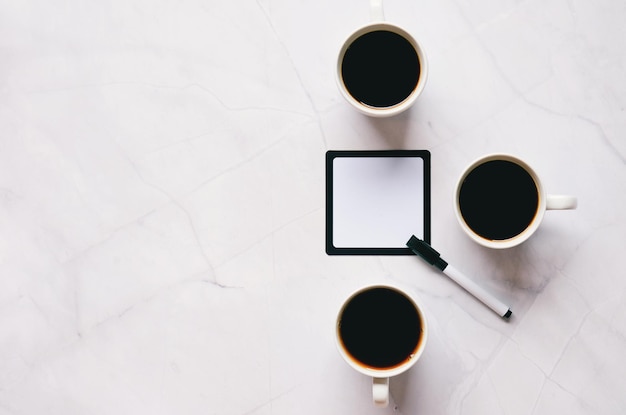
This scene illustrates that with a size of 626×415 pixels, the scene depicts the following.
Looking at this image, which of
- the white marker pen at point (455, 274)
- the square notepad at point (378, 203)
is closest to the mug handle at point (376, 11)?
the square notepad at point (378, 203)

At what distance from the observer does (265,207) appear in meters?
0.78

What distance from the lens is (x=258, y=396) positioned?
0.78 m

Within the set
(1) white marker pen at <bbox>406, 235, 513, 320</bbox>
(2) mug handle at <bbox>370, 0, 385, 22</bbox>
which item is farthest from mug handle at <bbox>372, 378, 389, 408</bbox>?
(2) mug handle at <bbox>370, 0, 385, 22</bbox>

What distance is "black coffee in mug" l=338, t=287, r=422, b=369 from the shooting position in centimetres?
71

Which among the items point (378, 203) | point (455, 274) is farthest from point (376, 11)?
point (455, 274)

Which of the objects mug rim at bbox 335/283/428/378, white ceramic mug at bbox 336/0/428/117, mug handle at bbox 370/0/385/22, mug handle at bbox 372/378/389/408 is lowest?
mug handle at bbox 372/378/389/408

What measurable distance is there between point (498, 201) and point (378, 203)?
0.16 meters

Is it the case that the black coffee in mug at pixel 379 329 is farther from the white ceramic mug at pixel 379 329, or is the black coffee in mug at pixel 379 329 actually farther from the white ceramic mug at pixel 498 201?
the white ceramic mug at pixel 498 201

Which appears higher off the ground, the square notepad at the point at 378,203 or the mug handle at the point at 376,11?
the mug handle at the point at 376,11

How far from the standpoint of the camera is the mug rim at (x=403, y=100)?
0.71m

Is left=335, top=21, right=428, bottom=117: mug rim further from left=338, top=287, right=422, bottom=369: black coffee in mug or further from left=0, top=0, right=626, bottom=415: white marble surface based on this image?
left=338, top=287, right=422, bottom=369: black coffee in mug

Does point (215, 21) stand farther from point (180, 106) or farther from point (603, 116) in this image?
point (603, 116)

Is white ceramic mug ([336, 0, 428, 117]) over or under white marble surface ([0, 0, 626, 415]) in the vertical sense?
over

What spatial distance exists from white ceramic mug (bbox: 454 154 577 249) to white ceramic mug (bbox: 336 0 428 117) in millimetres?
130
